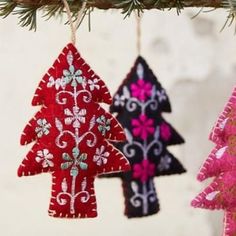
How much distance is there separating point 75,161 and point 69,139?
Result: 22mm

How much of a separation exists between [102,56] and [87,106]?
73 cm

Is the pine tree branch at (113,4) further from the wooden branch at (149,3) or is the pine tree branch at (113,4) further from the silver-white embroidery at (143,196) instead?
the silver-white embroidery at (143,196)

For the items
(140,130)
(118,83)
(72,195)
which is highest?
(118,83)

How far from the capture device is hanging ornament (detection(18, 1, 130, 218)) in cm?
58

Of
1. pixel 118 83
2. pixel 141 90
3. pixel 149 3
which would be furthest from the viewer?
pixel 118 83

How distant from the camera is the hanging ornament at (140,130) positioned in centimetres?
85

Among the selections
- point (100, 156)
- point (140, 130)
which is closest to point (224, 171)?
point (100, 156)

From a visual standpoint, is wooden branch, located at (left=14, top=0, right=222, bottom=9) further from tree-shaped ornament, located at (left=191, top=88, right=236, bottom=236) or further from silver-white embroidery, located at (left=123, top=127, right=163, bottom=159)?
silver-white embroidery, located at (left=123, top=127, right=163, bottom=159)

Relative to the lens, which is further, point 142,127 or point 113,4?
point 142,127

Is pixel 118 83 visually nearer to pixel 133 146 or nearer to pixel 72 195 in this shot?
pixel 133 146

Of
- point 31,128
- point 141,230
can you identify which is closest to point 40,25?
point 141,230

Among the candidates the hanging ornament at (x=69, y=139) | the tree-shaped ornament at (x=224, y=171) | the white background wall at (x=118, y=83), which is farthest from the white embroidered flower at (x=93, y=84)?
the white background wall at (x=118, y=83)

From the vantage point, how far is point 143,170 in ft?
2.82

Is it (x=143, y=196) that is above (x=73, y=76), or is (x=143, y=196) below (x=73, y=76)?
below
